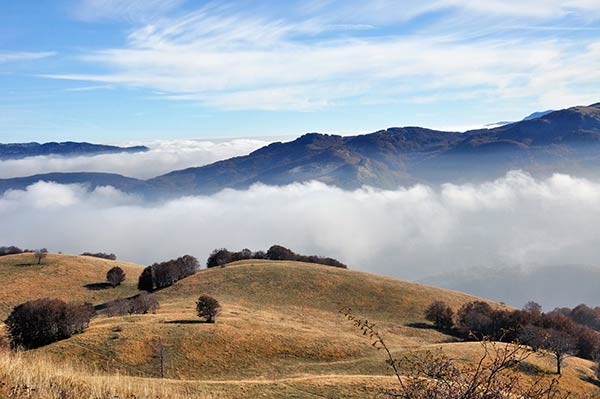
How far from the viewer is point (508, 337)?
6738cm

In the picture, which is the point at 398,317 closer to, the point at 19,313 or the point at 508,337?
the point at 508,337

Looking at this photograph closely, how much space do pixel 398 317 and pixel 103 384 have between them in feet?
221

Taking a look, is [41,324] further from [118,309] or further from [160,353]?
[118,309]

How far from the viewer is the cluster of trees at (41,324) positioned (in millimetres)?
43656

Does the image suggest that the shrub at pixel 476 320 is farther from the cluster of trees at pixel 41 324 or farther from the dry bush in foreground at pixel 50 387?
the dry bush in foreground at pixel 50 387

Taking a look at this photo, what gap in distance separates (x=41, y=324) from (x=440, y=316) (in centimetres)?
6061

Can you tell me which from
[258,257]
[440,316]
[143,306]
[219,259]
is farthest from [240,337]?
[258,257]

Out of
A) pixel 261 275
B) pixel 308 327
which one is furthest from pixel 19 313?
pixel 261 275

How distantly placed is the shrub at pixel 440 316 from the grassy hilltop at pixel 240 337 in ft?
6.39

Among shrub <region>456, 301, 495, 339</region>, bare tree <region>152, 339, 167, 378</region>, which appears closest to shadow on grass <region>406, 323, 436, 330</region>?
shrub <region>456, 301, 495, 339</region>

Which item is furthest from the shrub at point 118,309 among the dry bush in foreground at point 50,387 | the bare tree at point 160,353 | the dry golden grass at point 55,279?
the dry bush in foreground at point 50,387

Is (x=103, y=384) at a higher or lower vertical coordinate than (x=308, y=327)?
higher

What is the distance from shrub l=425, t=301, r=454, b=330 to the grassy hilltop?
195 centimetres

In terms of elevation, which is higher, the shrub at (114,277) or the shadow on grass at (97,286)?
the shrub at (114,277)
